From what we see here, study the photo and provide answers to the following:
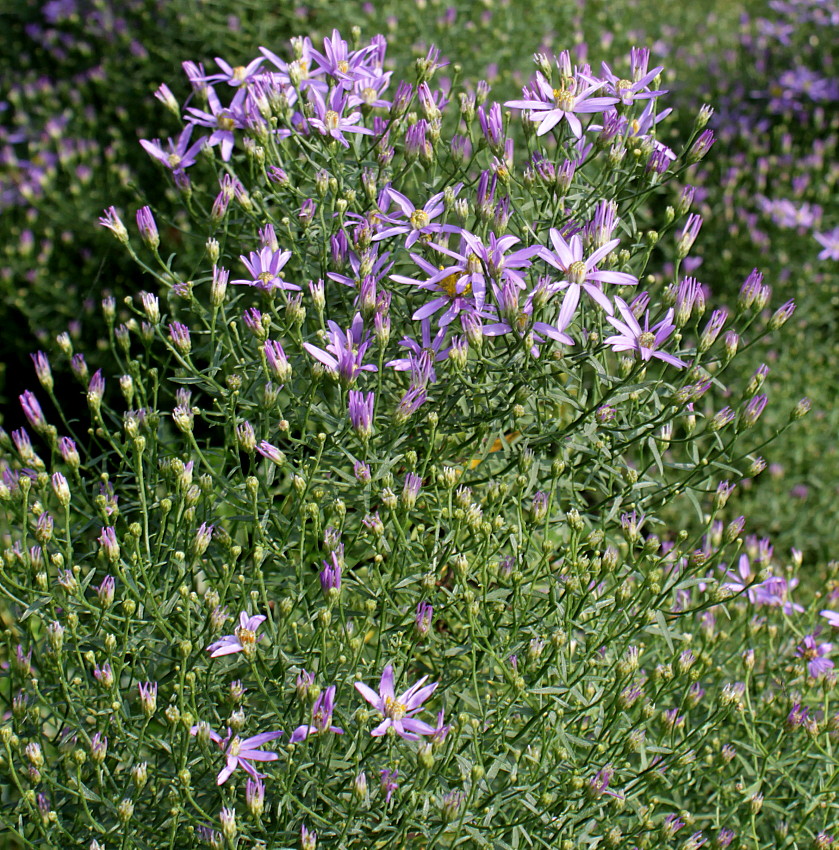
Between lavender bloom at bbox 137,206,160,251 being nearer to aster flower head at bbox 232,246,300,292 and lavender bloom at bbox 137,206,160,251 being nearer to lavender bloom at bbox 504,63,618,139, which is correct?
aster flower head at bbox 232,246,300,292

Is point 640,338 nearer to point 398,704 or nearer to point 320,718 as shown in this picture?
point 398,704

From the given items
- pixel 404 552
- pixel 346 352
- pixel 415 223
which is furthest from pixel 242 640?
pixel 415 223

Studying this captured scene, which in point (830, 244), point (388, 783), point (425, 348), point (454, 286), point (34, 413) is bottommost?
point (830, 244)

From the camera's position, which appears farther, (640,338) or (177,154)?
(177,154)

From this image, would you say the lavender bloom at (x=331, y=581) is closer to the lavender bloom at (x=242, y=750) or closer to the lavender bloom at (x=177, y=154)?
the lavender bloom at (x=242, y=750)

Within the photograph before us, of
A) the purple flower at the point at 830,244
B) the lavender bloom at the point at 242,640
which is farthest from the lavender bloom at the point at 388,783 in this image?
the purple flower at the point at 830,244

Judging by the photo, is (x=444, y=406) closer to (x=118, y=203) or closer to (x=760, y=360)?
(x=760, y=360)
